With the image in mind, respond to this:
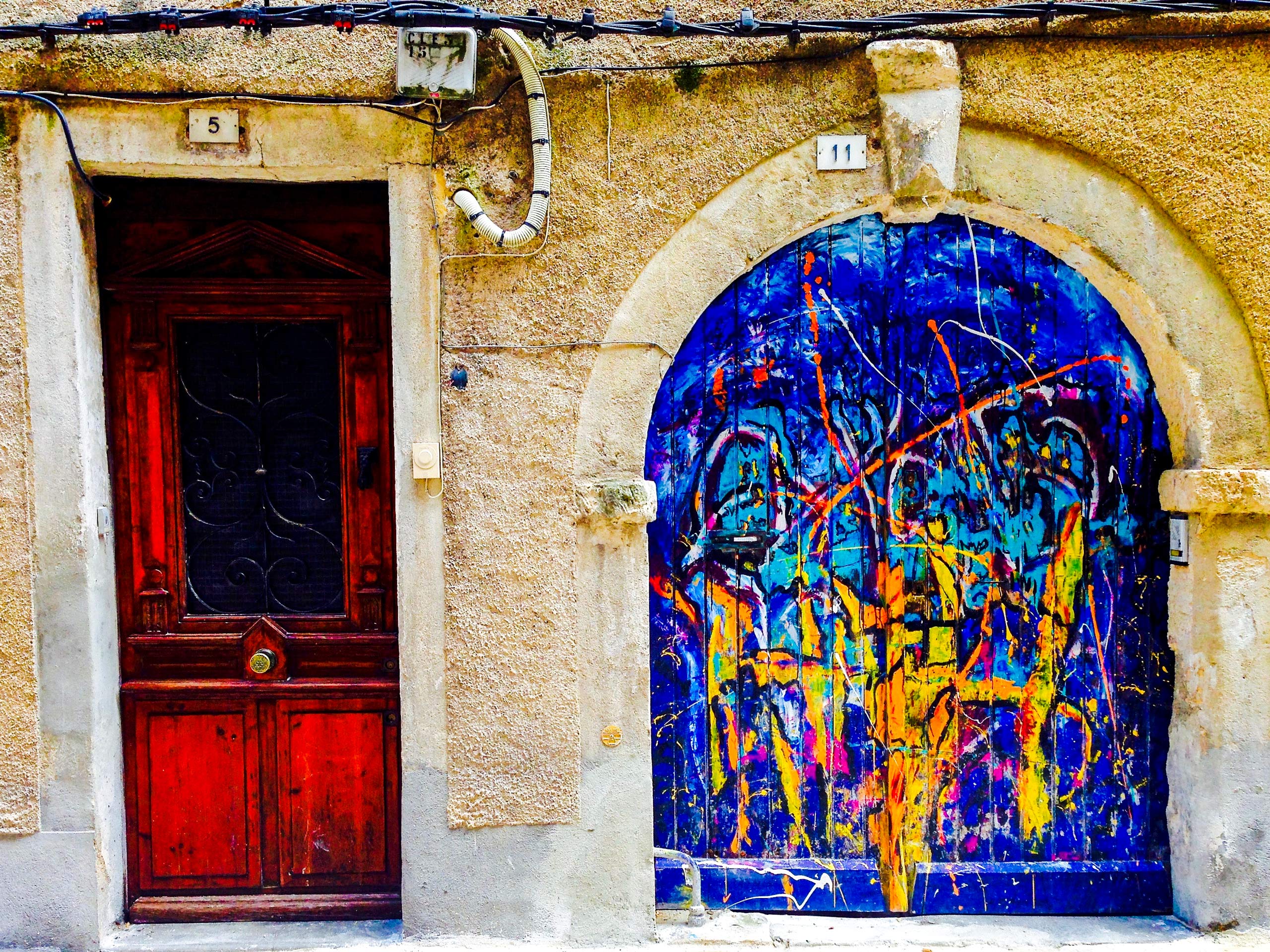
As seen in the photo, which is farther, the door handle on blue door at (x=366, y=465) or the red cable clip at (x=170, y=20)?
the door handle on blue door at (x=366, y=465)

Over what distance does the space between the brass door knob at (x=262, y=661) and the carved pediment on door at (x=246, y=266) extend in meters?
1.35

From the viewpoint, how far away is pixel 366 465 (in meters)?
3.17

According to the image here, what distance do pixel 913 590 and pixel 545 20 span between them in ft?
7.87

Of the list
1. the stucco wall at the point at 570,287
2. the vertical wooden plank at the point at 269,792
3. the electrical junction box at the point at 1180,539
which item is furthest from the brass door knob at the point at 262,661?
A: the electrical junction box at the point at 1180,539

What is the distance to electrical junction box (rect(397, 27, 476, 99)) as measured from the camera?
2.78m

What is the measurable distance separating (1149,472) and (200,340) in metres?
3.60

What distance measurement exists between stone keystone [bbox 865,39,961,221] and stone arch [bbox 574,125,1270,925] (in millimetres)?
64

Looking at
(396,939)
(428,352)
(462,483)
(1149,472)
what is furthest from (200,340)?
(1149,472)

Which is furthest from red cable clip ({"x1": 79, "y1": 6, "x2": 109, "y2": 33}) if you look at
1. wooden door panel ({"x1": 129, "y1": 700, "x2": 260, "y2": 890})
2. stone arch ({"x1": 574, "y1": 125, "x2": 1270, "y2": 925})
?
wooden door panel ({"x1": 129, "y1": 700, "x2": 260, "y2": 890})

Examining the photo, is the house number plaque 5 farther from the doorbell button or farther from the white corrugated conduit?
the doorbell button

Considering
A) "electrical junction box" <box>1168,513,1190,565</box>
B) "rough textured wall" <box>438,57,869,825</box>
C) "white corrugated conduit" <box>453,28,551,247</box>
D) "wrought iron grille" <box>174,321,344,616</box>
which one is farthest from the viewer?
"wrought iron grille" <box>174,321,344,616</box>

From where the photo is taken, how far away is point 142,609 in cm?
320

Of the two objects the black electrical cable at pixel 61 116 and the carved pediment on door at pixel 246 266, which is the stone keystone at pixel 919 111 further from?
the black electrical cable at pixel 61 116

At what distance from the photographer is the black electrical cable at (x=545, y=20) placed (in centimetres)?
276
